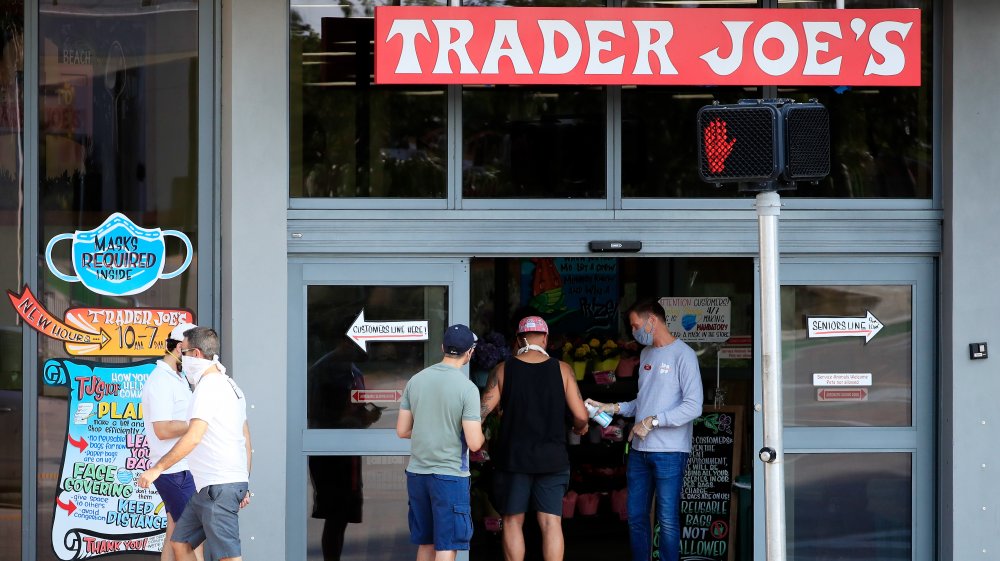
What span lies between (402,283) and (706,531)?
123 inches

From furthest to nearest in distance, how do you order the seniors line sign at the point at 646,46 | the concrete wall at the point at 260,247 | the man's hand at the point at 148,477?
1. the concrete wall at the point at 260,247
2. the seniors line sign at the point at 646,46
3. the man's hand at the point at 148,477

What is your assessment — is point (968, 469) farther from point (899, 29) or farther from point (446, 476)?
point (446, 476)

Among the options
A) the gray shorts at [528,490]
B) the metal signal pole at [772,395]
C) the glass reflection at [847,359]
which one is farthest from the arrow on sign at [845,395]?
the metal signal pole at [772,395]

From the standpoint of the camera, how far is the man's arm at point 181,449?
651 cm

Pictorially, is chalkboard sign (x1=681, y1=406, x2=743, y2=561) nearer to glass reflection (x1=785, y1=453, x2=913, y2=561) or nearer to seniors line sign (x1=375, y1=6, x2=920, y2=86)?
glass reflection (x1=785, y1=453, x2=913, y2=561)

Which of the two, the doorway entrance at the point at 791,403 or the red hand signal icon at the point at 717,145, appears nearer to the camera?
the red hand signal icon at the point at 717,145

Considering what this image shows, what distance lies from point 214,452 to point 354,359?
1443mm

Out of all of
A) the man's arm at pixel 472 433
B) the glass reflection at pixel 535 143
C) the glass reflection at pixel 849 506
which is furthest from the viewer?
the glass reflection at pixel 849 506

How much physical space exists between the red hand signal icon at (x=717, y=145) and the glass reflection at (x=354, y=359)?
2.64 m

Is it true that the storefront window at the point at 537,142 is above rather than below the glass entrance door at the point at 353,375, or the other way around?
above

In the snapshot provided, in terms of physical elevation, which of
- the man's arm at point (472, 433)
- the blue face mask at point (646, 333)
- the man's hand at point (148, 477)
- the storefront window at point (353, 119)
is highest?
the storefront window at point (353, 119)

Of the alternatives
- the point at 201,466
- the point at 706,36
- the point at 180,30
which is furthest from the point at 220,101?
the point at 706,36

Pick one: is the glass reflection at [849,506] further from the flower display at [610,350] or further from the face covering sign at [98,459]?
the face covering sign at [98,459]

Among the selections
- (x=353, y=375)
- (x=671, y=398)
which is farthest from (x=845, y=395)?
(x=353, y=375)
